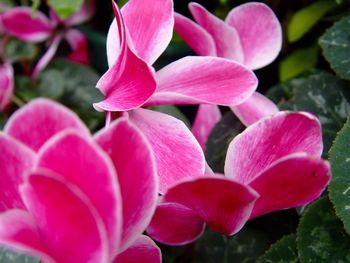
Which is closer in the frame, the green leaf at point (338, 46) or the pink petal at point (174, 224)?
the pink petal at point (174, 224)

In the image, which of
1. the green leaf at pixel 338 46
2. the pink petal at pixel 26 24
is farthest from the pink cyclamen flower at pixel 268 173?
the pink petal at pixel 26 24

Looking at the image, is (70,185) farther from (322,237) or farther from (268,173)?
(322,237)

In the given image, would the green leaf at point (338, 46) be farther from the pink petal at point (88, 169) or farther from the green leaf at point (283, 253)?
the pink petal at point (88, 169)

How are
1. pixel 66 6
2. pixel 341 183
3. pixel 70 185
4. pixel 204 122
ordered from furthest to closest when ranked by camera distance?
1. pixel 66 6
2. pixel 204 122
3. pixel 341 183
4. pixel 70 185

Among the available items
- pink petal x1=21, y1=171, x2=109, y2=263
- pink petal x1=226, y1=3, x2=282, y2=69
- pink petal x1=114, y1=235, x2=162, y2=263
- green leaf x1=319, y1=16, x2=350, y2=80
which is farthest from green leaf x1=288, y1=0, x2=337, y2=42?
pink petal x1=21, y1=171, x2=109, y2=263

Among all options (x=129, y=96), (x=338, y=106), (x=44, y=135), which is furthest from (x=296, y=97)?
(x=44, y=135)

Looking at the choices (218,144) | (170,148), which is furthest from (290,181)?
(218,144)

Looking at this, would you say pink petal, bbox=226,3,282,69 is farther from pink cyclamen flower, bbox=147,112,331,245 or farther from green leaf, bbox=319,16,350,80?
pink cyclamen flower, bbox=147,112,331,245
